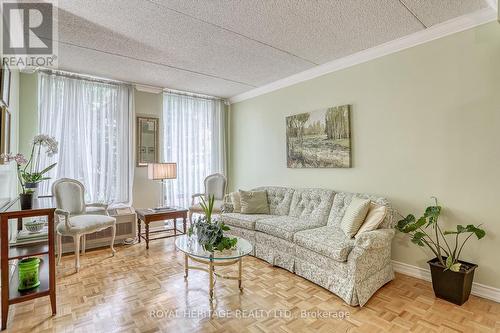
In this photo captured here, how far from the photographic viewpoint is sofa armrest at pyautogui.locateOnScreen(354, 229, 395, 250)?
7.84ft

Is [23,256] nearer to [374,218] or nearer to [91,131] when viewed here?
[91,131]

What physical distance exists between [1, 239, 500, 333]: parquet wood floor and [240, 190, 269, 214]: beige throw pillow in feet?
3.57

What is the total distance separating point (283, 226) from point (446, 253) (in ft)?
5.45

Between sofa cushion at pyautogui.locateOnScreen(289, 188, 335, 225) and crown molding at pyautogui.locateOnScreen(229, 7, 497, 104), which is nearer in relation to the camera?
crown molding at pyautogui.locateOnScreen(229, 7, 497, 104)

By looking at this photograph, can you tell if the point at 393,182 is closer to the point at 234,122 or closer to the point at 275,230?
the point at 275,230

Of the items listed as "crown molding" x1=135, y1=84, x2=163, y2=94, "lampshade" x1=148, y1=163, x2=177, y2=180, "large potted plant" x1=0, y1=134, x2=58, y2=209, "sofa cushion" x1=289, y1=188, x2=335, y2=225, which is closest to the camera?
"large potted plant" x1=0, y1=134, x2=58, y2=209

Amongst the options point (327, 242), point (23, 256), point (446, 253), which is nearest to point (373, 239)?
point (327, 242)

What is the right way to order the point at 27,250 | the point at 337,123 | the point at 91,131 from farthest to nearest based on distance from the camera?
the point at 91,131, the point at 337,123, the point at 27,250

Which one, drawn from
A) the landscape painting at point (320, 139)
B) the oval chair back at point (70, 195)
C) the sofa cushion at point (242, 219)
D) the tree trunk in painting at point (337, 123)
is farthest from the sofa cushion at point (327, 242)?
the oval chair back at point (70, 195)

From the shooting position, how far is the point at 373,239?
243 cm

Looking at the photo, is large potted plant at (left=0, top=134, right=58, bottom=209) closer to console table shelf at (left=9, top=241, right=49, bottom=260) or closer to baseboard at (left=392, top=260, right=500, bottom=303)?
console table shelf at (left=9, top=241, right=49, bottom=260)

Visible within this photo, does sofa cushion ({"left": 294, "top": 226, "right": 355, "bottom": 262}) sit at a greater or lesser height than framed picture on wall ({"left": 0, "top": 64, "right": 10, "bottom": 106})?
lesser

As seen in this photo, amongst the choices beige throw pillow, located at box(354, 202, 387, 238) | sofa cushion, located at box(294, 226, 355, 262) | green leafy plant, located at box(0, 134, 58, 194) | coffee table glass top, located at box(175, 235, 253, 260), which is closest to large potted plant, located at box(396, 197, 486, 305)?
→ beige throw pillow, located at box(354, 202, 387, 238)

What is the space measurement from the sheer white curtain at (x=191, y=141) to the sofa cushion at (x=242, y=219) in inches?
54.3
